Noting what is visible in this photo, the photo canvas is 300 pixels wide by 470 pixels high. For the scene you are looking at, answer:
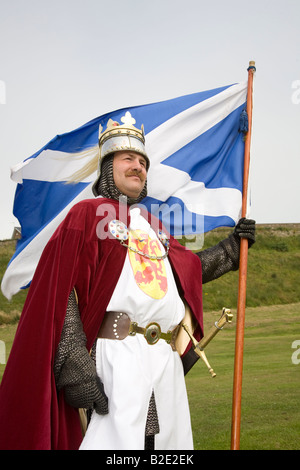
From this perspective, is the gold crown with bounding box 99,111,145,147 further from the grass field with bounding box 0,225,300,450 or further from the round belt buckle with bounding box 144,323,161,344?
the grass field with bounding box 0,225,300,450

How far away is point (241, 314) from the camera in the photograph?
320 centimetres

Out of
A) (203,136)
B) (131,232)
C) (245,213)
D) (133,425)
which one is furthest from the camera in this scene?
(203,136)

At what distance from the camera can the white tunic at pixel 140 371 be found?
7.87ft

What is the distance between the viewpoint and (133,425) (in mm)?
2391

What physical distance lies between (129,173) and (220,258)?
3.06ft

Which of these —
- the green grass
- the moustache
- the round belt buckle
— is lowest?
the green grass

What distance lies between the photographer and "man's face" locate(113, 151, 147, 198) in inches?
118

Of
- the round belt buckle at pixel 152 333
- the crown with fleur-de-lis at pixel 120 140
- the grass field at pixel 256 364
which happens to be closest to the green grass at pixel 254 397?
the grass field at pixel 256 364

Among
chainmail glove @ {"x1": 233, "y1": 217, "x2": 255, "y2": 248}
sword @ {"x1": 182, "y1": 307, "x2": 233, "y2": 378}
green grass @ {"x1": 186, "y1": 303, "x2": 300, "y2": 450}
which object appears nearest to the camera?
sword @ {"x1": 182, "y1": 307, "x2": 233, "y2": 378}

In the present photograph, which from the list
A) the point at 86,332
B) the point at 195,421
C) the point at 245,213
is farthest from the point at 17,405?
the point at 195,421

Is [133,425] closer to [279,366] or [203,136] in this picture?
[203,136]

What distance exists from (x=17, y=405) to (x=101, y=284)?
74 centimetres

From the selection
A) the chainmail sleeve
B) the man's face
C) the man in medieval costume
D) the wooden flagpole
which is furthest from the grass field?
the man's face

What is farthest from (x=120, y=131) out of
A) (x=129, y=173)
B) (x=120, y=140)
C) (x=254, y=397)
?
(x=254, y=397)
